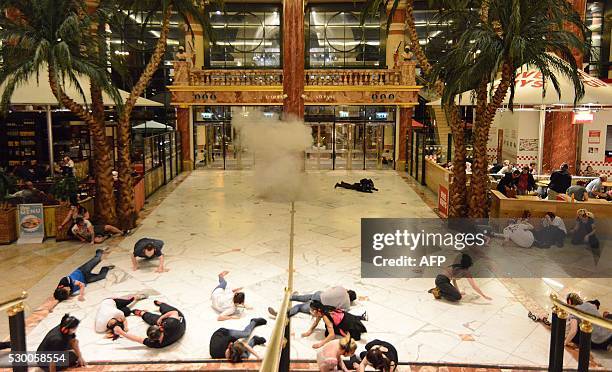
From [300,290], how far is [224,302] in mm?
1420

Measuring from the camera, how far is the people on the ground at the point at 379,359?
5.26 metres

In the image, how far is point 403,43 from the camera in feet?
77.5

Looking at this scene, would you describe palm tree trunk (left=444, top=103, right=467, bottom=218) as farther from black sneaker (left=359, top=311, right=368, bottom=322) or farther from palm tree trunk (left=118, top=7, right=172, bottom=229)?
palm tree trunk (left=118, top=7, right=172, bottom=229)

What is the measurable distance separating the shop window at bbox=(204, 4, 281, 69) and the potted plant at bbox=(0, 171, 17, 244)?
602 inches

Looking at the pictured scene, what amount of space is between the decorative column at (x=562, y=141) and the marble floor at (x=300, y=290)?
20.9 ft

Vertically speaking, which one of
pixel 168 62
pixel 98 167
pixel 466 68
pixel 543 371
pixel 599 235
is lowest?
pixel 543 371

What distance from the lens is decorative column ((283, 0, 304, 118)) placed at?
1641cm

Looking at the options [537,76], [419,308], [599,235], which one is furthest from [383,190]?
[419,308]

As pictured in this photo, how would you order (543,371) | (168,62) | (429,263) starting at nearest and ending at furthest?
(543,371), (429,263), (168,62)

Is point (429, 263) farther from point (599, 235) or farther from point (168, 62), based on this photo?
point (168, 62)

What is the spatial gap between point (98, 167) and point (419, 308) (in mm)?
7912

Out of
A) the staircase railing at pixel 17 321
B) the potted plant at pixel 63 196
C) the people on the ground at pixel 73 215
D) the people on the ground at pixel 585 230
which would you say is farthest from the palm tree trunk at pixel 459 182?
the staircase railing at pixel 17 321

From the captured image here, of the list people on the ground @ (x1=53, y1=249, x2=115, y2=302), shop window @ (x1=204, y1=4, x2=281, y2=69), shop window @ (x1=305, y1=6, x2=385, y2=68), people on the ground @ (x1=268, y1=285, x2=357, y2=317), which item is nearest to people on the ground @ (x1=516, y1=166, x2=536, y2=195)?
people on the ground @ (x1=268, y1=285, x2=357, y2=317)

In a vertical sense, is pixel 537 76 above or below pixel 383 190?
above
